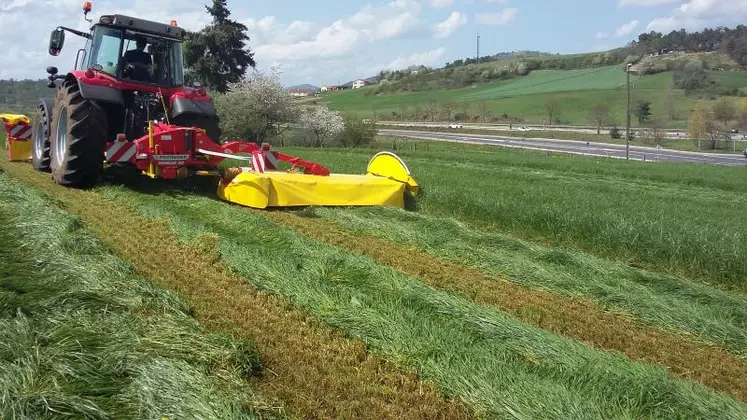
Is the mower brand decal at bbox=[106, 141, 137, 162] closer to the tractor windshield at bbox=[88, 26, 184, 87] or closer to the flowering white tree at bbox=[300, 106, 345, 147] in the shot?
the tractor windshield at bbox=[88, 26, 184, 87]

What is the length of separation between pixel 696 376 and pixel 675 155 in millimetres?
50336

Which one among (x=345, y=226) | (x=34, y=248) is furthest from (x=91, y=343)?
(x=345, y=226)

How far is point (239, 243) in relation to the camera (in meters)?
6.40

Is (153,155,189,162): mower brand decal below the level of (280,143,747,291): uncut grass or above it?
above

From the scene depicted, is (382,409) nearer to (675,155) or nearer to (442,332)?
(442,332)

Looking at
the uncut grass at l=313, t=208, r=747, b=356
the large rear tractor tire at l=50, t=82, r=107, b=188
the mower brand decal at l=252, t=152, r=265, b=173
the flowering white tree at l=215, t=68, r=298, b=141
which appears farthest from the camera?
the flowering white tree at l=215, t=68, r=298, b=141

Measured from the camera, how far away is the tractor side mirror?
10445 millimetres

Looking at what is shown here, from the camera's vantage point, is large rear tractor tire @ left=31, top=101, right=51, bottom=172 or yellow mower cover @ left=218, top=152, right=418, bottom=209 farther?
large rear tractor tire @ left=31, top=101, right=51, bottom=172

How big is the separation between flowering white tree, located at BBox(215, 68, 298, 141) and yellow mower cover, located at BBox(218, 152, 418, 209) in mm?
23907

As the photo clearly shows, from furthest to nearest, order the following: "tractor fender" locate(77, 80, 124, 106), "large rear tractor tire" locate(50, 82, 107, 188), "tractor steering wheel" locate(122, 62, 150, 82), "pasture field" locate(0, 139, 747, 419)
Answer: "tractor steering wheel" locate(122, 62, 150, 82)
"tractor fender" locate(77, 80, 124, 106)
"large rear tractor tire" locate(50, 82, 107, 188)
"pasture field" locate(0, 139, 747, 419)

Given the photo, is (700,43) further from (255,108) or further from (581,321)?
(581,321)

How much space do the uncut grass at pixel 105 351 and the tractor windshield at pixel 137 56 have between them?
563 centimetres

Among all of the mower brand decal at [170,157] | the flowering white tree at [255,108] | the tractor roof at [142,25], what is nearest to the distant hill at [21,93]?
the flowering white tree at [255,108]

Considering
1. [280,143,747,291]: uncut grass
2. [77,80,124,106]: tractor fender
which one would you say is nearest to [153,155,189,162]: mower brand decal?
[77,80,124,106]: tractor fender
